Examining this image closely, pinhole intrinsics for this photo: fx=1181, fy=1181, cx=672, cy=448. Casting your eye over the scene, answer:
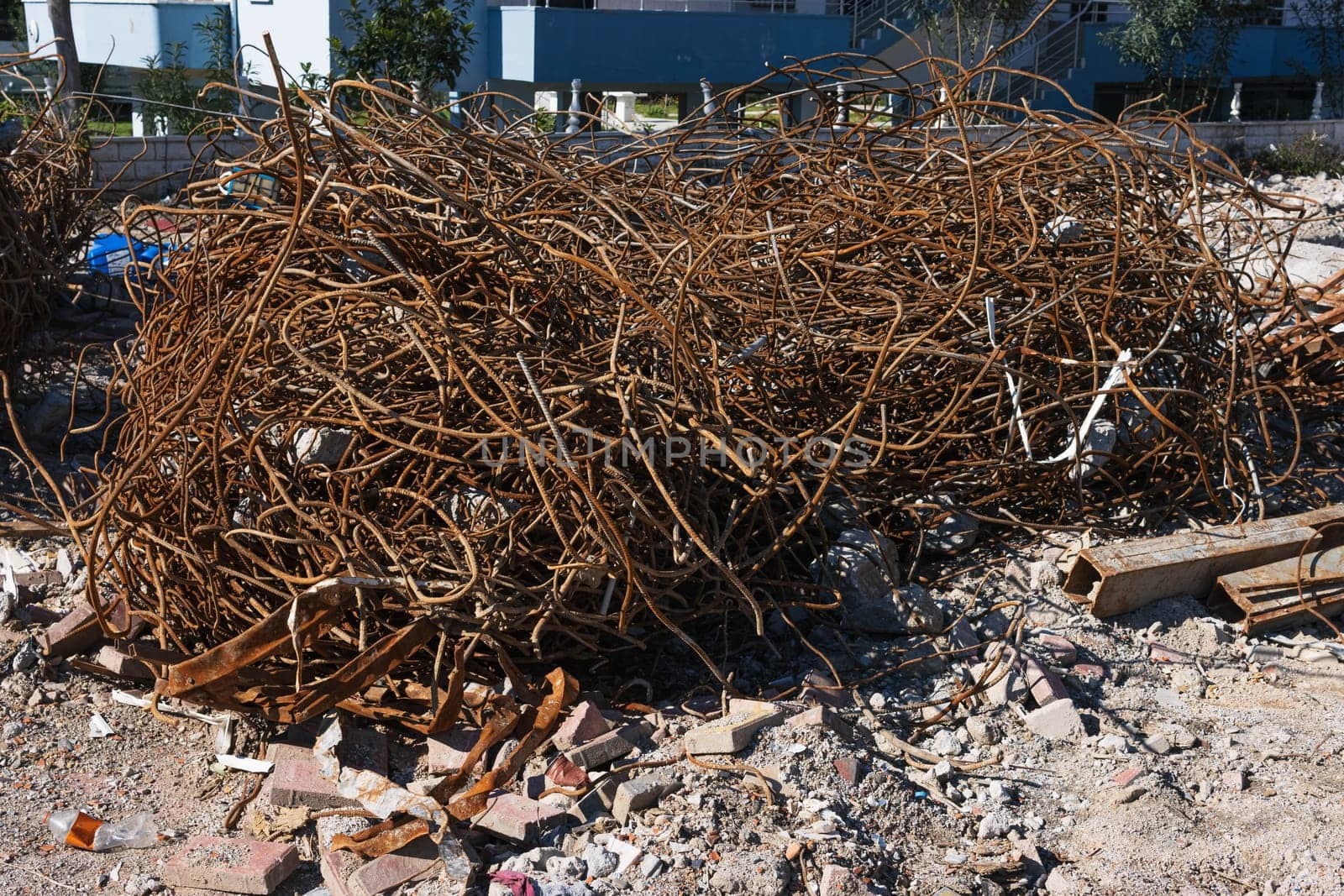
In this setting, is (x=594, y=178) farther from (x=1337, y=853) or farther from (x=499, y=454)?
(x=1337, y=853)

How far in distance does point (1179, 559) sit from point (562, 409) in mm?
2047

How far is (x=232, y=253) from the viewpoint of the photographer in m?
3.39

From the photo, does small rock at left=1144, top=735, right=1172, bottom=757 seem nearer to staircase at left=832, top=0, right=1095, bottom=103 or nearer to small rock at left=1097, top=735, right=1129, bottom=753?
small rock at left=1097, top=735, right=1129, bottom=753

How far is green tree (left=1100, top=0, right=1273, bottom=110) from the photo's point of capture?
1756cm

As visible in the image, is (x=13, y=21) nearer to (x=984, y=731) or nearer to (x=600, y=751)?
(x=600, y=751)

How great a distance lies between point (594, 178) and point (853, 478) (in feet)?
5.80

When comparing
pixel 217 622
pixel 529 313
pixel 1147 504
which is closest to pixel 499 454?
pixel 529 313

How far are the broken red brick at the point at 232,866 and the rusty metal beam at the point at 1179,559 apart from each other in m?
2.45

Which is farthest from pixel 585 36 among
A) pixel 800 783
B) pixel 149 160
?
pixel 800 783

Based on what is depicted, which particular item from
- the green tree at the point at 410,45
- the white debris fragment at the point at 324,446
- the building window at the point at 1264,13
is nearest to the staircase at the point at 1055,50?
the building window at the point at 1264,13

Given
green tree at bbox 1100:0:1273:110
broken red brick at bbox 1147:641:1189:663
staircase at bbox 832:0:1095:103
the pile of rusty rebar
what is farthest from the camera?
green tree at bbox 1100:0:1273:110

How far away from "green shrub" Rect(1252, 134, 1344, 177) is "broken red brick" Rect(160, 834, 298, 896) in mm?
17360

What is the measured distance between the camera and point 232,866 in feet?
8.32

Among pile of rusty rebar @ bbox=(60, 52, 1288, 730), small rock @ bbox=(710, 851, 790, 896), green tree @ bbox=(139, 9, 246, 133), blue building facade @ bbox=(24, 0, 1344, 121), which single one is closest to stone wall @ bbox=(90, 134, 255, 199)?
green tree @ bbox=(139, 9, 246, 133)
